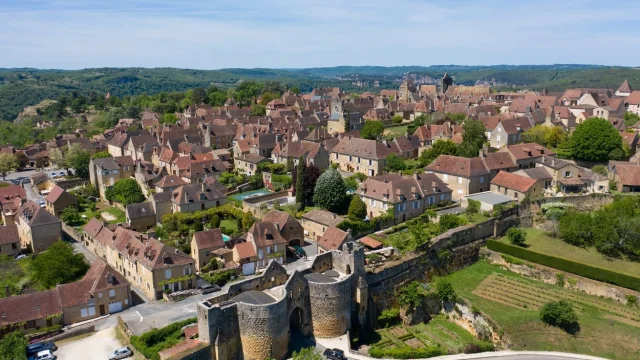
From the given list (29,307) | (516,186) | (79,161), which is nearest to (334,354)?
(29,307)

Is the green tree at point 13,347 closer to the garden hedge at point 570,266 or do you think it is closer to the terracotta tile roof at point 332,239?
the terracotta tile roof at point 332,239

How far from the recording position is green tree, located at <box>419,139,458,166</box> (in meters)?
68.4

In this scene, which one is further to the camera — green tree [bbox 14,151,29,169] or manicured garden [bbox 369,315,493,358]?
green tree [bbox 14,151,29,169]

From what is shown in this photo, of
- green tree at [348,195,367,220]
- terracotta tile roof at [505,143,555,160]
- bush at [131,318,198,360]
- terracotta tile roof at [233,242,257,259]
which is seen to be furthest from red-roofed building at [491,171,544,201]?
bush at [131,318,198,360]

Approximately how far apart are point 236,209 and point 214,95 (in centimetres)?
8552

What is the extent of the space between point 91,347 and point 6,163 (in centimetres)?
6654

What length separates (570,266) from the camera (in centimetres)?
4506

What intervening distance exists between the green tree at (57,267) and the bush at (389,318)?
27.6 metres

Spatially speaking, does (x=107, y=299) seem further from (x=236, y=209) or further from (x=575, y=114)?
(x=575, y=114)

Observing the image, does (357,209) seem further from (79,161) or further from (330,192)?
(79,161)

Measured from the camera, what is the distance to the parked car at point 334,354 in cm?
3422

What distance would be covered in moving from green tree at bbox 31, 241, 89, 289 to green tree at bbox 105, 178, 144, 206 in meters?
17.8

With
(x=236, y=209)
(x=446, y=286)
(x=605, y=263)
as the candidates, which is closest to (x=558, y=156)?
(x=605, y=263)

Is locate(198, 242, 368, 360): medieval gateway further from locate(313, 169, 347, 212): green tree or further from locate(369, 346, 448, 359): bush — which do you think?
locate(313, 169, 347, 212): green tree
